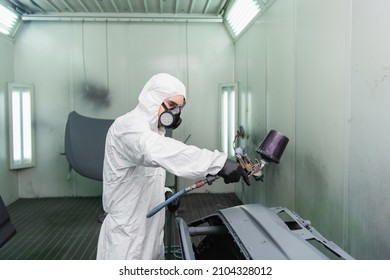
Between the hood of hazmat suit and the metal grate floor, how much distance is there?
4.24 feet

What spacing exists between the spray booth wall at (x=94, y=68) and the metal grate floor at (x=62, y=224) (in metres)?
0.41

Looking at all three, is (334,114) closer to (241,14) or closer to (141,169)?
(141,169)

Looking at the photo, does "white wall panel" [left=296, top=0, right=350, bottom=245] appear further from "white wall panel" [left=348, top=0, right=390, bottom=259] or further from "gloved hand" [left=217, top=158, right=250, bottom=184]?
"gloved hand" [left=217, top=158, right=250, bottom=184]

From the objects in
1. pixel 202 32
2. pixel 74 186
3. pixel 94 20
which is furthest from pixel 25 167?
pixel 202 32

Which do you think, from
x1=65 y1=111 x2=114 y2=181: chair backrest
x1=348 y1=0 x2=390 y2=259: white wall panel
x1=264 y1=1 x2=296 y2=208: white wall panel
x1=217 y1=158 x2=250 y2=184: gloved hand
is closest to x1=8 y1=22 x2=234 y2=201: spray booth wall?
x1=65 y1=111 x2=114 y2=181: chair backrest

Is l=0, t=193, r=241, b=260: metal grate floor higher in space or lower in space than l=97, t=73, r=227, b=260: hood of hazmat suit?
lower

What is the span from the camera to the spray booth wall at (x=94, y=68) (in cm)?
423

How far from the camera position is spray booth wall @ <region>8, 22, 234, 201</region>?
423 cm

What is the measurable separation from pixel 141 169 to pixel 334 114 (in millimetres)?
1158

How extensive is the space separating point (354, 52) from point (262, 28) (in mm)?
1632

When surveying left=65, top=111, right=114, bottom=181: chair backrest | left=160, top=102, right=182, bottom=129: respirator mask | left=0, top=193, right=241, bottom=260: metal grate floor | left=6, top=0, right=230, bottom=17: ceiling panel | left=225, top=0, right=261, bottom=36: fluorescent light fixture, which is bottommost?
left=0, top=193, right=241, bottom=260: metal grate floor

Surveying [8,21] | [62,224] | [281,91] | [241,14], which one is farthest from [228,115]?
[8,21]

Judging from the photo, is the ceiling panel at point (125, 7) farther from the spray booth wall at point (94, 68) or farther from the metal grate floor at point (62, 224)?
the metal grate floor at point (62, 224)

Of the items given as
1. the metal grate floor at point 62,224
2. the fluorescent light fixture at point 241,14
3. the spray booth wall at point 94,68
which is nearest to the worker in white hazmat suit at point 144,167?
the metal grate floor at point 62,224
